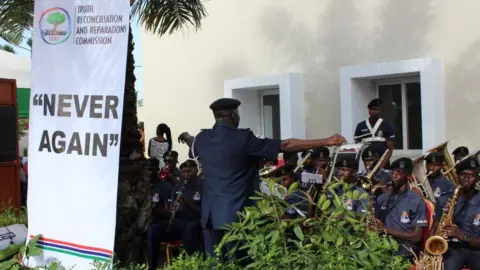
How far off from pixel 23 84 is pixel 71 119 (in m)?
7.28

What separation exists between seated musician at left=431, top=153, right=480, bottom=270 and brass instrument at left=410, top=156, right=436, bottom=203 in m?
0.67

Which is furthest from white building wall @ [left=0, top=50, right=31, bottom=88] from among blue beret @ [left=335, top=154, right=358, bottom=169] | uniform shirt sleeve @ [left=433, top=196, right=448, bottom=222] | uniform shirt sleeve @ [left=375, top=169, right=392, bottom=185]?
uniform shirt sleeve @ [left=433, top=196, right=448, bottom=222]

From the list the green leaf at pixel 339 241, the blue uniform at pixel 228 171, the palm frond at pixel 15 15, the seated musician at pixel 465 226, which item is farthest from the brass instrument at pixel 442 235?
the palm frond at pixel 15 15

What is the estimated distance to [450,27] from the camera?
877cm

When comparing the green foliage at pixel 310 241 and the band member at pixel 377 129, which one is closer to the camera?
the green foliage at pixel 310 241

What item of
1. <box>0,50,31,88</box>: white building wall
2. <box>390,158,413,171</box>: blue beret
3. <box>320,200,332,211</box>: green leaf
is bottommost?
<box>320,200,332,211</box>: green leaf

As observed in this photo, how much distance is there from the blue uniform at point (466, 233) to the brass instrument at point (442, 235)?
0.07 m

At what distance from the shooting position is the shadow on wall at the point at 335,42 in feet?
30.1

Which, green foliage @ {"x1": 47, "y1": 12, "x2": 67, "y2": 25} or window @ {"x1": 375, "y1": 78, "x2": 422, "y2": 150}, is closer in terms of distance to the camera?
green foliage @ {"x1": 47, "y1": 12, "x2": 67, "y2": 25}

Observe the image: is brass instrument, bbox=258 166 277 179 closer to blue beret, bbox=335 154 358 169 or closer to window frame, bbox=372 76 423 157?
blue beret, bbox=335 154 358 169

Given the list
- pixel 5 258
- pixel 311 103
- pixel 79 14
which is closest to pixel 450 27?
pixel 311 103

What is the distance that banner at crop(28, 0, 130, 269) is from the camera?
4637mm

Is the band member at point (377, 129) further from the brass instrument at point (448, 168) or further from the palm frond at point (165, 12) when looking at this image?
the palm frond at point (165, 12)

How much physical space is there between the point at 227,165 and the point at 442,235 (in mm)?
1999
